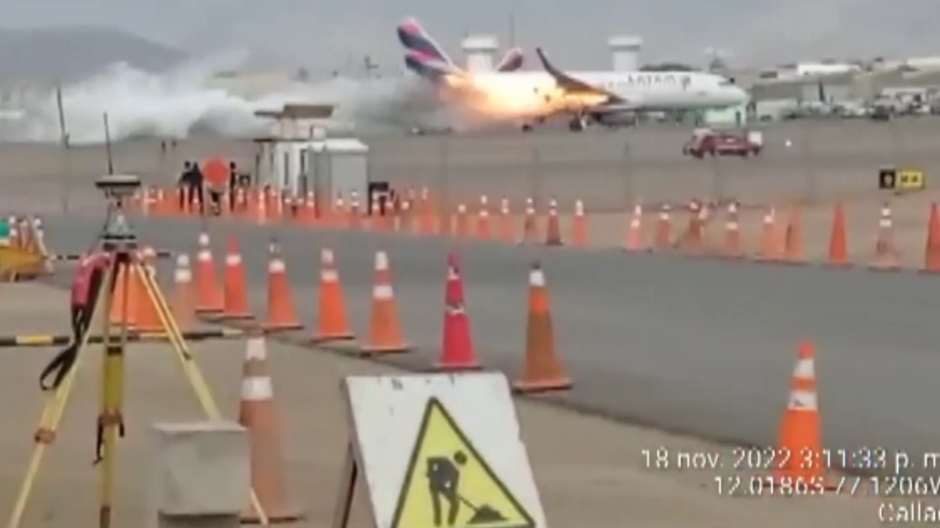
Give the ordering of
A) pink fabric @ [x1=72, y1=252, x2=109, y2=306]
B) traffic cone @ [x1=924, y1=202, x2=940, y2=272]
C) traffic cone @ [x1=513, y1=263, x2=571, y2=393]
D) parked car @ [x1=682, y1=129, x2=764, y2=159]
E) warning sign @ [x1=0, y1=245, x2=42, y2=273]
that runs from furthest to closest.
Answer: parked car @ [x1=682, y1=129, x2=764, y2=159] < warning sign @ [x1=0, y1=245, x2=42, y2=273] < traffic cone @ [x1=924, y1=202, x2=940, y2=272] < traffic cone @ [x1=513, y1=263, x2=571, y2=393] < pink fabric @ [x1=72, y1=252, x2=109, y2=306]

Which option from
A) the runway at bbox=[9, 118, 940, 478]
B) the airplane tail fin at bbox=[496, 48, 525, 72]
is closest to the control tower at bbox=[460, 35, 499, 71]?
the airplane tail fin at bbox=[496, 48, 525, 72]

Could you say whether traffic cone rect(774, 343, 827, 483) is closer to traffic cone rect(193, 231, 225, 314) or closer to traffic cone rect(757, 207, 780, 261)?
traffic cone rect(193, 231, 225, 314)

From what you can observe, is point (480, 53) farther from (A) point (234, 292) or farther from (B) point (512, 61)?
(A) point (234, 292)

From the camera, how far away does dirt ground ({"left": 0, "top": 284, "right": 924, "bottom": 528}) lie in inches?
441

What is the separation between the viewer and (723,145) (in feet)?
264

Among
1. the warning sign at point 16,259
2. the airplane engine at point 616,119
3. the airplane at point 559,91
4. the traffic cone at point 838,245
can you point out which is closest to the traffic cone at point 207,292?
the warning sign at point 16,259

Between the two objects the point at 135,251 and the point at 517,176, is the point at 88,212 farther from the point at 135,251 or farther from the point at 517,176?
the point at 135,251

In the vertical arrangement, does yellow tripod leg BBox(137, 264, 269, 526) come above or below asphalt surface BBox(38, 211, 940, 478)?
above

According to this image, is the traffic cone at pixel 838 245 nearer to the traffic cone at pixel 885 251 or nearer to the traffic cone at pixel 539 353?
the traffic cone at pixel 885 251

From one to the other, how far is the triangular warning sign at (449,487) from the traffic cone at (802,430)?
320 centimetres

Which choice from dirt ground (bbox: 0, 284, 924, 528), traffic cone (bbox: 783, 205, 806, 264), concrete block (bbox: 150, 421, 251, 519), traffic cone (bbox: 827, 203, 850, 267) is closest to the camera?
concrete block (bbox: 150, 421, 251, 519)

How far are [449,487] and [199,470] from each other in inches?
59.6

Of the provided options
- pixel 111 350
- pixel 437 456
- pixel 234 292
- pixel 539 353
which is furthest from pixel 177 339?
pixel 234 292

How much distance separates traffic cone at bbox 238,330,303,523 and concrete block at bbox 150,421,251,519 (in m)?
1.17
